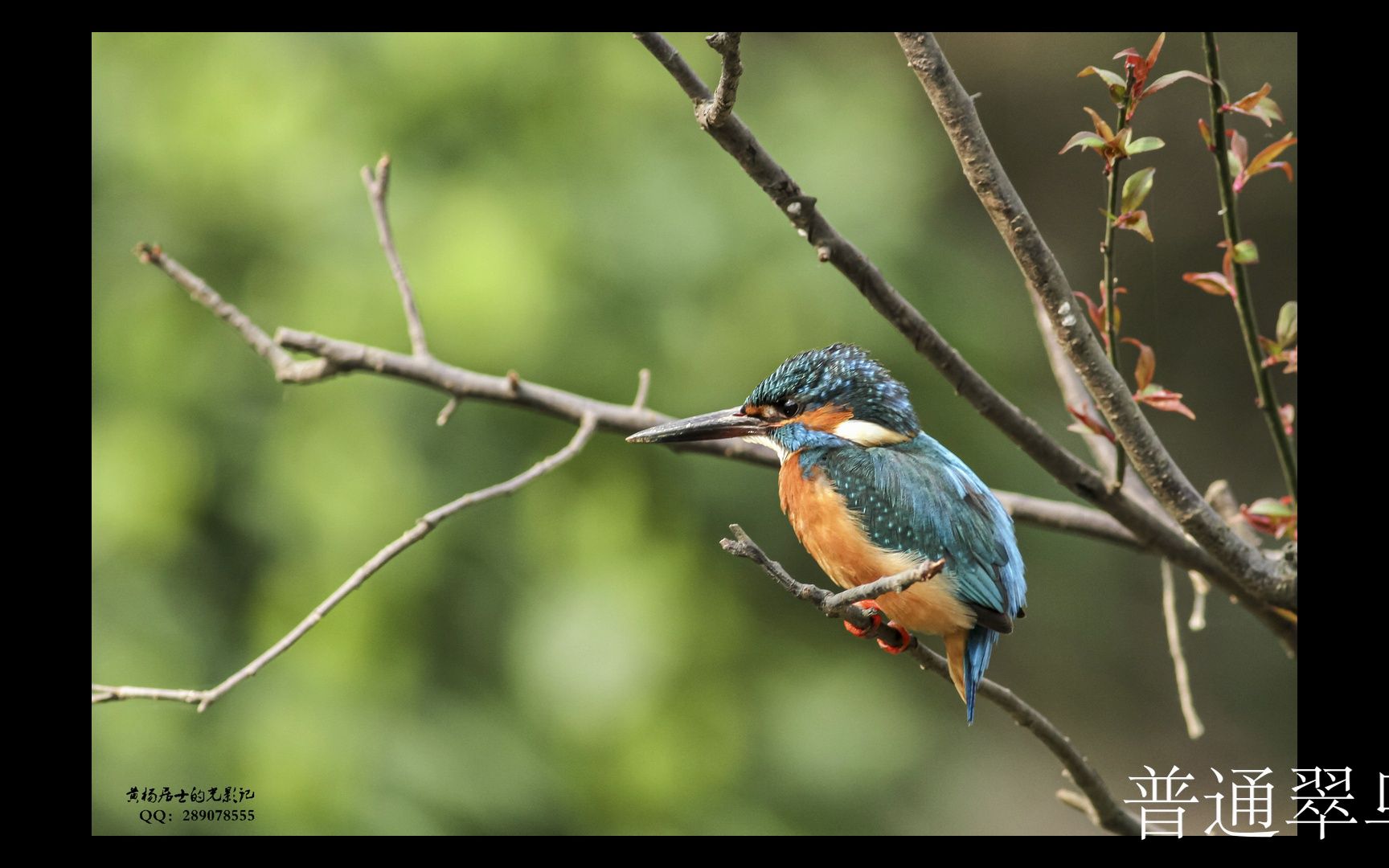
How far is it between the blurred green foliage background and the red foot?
1.16m

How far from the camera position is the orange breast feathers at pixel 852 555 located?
3.28 feet

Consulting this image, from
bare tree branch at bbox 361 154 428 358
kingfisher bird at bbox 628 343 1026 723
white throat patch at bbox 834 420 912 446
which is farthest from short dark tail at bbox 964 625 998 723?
bare tree branch at bbox 361 154 428 358

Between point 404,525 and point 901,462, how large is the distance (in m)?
1.56

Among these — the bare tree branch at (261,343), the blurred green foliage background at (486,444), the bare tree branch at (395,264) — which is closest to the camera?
the bare tree branch at (261,343)

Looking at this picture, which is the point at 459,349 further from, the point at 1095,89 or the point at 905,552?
the point at 1095,89

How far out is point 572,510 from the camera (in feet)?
8.04

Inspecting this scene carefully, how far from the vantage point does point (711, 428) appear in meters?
1.11

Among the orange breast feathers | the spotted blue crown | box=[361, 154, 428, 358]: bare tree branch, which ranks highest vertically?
box=[361, 154, 428, 358]: bare tree branch

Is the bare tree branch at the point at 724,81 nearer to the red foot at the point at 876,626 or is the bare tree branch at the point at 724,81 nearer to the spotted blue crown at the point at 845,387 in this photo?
the spotted blue crown at the point at 845,387

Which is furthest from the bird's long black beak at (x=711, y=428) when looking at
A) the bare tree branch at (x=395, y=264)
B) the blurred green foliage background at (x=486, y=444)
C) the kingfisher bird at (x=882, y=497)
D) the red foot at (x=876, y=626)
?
the blurred green foliage background at (x=486, y=444)

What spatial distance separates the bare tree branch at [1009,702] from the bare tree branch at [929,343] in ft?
0.99

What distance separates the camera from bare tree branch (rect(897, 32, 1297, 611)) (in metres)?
1.11

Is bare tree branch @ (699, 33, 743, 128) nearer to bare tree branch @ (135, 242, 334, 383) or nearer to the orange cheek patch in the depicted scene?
the orange cheek patch
